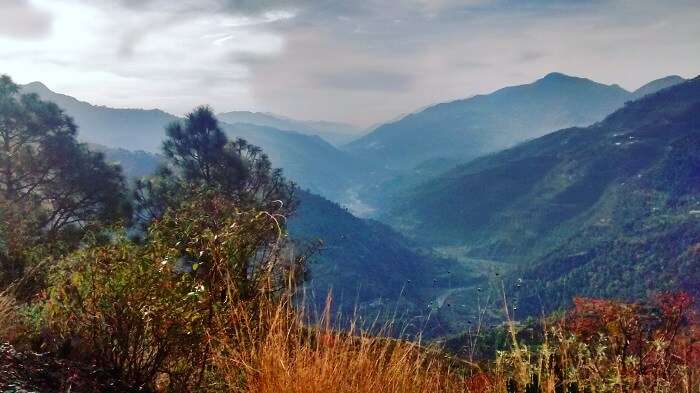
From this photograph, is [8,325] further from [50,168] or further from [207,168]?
[207,168]

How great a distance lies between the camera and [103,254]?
427 cm

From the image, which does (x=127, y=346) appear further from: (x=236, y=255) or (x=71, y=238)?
(x=71, y=238)

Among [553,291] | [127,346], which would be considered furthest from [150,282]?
[553,291]

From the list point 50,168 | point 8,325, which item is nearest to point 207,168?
point 50,168

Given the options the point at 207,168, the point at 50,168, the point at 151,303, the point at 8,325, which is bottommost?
the point at 8,325

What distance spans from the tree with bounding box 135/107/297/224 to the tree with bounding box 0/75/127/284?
1522mm

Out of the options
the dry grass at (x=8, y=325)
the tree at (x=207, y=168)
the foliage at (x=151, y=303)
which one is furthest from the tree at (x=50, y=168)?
the foliage at (x=151, y=303)

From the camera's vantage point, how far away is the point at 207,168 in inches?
1069

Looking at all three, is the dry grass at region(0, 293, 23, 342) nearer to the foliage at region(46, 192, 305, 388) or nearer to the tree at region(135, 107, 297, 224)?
the foliage at region(46, 192, 305, 388)

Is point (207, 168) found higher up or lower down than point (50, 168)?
lower down

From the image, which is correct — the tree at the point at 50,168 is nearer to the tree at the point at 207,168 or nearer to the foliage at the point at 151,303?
the tree at the point at 207,168

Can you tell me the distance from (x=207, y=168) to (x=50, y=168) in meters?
7.22

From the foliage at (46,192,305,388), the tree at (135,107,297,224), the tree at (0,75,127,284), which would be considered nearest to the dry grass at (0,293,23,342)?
the foliage at (46,192,305,388)

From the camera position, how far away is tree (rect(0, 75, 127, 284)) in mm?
21125
